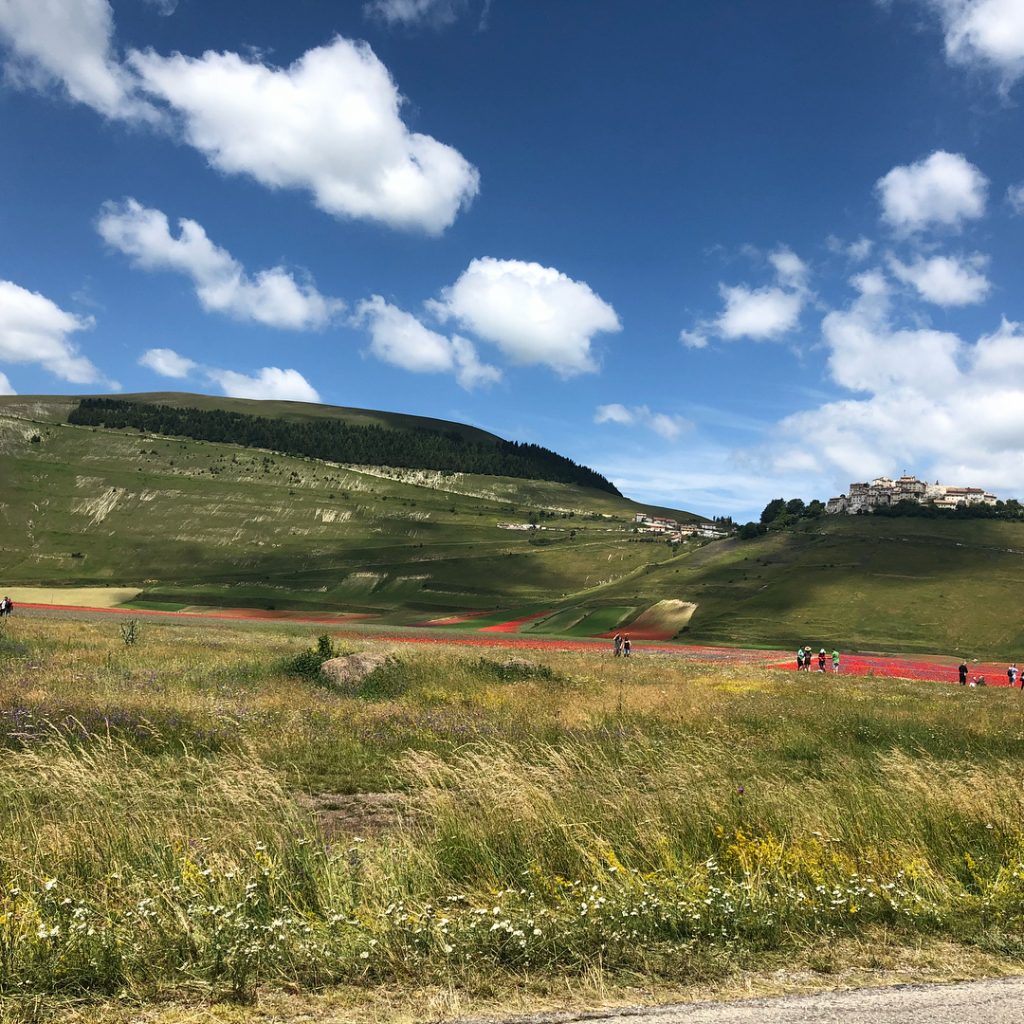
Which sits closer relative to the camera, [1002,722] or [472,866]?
[472,866]

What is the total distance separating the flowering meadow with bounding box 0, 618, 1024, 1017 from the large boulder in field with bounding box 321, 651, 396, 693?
8049 mm

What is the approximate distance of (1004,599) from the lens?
93.8 metres

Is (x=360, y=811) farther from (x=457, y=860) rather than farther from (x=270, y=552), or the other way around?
(x=270, y=552)

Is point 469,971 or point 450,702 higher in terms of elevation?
point 469,971

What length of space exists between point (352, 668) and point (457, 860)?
16.4 metres

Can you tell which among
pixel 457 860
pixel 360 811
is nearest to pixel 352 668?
pixel 360 811

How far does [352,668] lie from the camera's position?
2208 centimetres

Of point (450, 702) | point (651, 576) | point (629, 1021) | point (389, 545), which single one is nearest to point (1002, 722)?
point (450, 702)

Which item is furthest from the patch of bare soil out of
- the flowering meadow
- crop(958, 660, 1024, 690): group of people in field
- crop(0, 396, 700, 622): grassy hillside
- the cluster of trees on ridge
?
the cluster of trees on ridge

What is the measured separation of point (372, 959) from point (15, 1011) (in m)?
2.35

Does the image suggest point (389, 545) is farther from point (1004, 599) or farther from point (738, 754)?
point (738, 754)

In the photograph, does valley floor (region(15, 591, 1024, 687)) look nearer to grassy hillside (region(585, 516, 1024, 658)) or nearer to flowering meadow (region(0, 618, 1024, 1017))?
grassy hillside (region(585, 516, 1024, 658))

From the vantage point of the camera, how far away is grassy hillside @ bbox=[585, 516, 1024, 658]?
84750mm

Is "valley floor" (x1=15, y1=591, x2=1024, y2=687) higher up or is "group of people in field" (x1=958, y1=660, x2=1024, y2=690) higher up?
"group of people in field" (x1=958, y1=660, x2=1024, y2=690)
